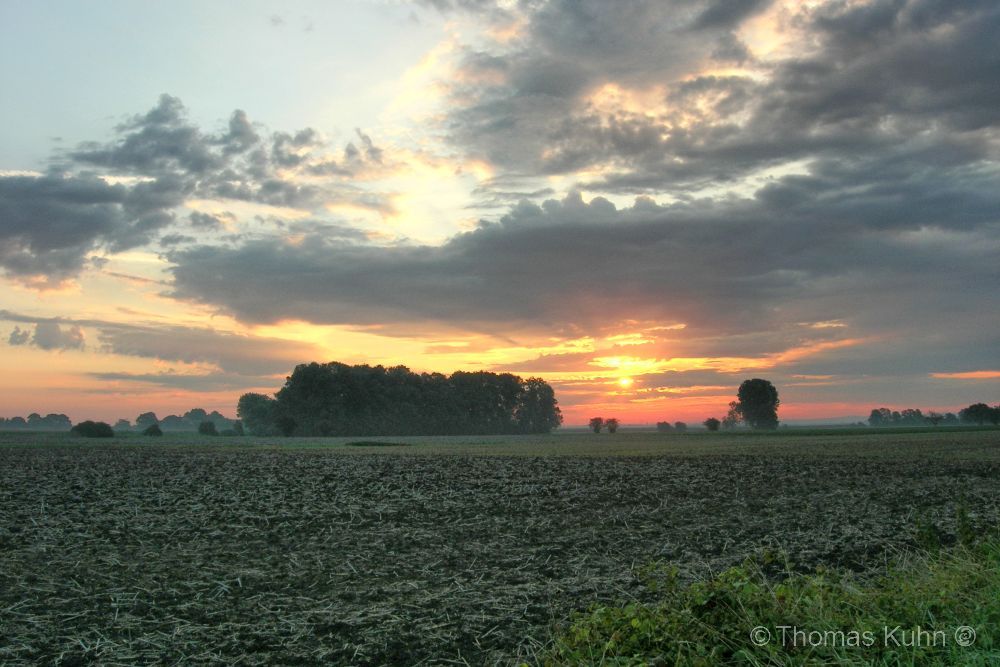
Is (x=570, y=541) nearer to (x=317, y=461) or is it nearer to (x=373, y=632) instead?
(x=373, y=632)

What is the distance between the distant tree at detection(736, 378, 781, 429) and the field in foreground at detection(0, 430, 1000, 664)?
497 feet

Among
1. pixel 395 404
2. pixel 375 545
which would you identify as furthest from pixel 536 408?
pixel 375 545

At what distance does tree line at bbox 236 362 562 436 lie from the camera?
122m

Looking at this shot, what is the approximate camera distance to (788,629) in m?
8.33

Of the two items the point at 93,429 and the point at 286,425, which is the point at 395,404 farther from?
the point at 93,429

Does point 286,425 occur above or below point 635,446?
above

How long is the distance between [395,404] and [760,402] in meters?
96.6

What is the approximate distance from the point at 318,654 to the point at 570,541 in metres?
9.63

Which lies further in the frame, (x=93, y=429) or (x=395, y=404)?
(x=395, y=404)

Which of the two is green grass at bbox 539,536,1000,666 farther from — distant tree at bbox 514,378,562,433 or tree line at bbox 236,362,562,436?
distant tree at bbox 514,378,562,433

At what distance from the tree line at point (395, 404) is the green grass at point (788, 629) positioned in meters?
110

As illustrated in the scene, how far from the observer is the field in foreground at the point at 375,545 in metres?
11.2

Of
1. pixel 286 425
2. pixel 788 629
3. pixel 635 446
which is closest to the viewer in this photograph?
pixel 788 629

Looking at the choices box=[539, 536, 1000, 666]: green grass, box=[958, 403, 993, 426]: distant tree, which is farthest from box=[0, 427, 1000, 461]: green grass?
box=[958, 403, 993, 426]: distant tree
